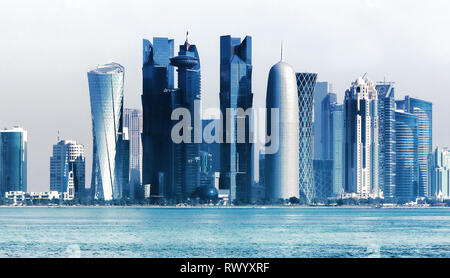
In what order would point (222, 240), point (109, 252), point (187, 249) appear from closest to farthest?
1. point (109, 252)
2. point (187, 249)
3. point (222, 240)

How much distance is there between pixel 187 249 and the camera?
61875 millimetres

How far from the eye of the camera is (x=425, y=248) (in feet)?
206

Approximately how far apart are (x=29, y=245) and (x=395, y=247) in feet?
93.2
